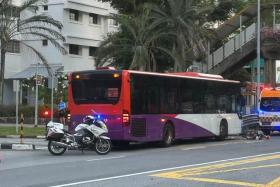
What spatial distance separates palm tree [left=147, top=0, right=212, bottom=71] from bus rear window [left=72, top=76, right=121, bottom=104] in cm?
1517

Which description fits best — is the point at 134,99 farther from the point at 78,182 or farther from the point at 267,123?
the point at 267,123

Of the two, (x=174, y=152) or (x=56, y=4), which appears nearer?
(x=174, y=152)

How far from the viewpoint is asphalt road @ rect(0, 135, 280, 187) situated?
13.0 m

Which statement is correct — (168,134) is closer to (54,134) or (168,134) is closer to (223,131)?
(223,131)

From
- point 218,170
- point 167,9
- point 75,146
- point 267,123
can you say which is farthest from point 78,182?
point 167,9

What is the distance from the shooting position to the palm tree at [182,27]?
124ft

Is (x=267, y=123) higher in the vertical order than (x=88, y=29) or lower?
lower

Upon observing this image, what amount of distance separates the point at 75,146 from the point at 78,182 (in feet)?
26.0

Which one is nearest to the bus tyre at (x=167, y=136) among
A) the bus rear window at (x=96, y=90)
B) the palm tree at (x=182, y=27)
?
the bus rear window at (x=96, y=90)

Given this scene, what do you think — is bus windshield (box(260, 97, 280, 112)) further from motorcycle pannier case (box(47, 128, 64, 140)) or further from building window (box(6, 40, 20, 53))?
building window (box(6, 40, 20, 53))

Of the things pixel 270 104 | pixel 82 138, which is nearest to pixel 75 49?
pixel 270 104

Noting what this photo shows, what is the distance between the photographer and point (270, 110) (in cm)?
3631

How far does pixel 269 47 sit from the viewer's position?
41719 mm

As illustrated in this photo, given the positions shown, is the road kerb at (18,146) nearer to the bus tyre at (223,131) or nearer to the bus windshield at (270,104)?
the bus tyre at (223,131)
